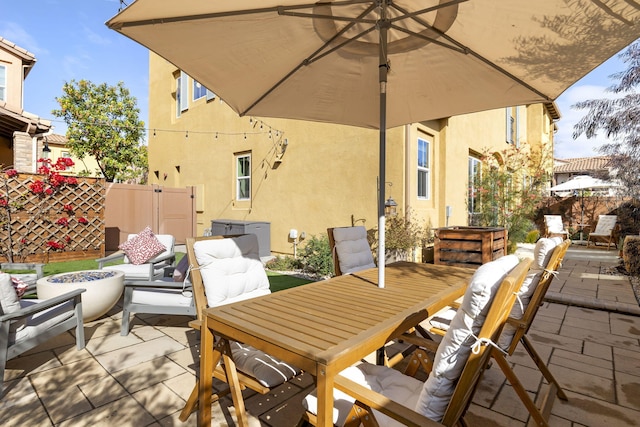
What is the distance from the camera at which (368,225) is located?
6.53 meters

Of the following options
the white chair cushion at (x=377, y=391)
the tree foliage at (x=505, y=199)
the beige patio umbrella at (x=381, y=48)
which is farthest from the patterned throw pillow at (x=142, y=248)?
the tree foliage at (x=505, y=199)

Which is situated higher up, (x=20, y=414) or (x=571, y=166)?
(x=571, y=166)

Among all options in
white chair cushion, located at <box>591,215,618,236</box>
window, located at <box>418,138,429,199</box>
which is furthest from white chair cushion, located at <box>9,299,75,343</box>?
white chair cushion, located at <box>591,215,618,236</box>

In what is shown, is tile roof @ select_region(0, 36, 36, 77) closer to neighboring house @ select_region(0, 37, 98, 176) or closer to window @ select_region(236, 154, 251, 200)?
neighboring house @ select_region(0, 37, 98, 176)

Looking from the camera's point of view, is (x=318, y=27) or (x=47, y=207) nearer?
(x=318, y=27)

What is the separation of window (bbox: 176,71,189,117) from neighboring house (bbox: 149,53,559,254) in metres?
0.03

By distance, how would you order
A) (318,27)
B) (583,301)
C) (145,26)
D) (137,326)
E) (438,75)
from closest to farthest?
(145,26), (318,27), (438,75), (137,326), (583,301)

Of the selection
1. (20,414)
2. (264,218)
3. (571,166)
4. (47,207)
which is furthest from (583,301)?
(571,166)

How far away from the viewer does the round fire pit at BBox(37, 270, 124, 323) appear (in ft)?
10.0

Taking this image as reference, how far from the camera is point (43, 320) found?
268cm

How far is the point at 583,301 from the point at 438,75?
3.72 meters

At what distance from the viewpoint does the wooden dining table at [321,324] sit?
1322mm

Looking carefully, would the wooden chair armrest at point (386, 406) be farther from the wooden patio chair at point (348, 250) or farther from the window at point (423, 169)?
the window at point (423, 169)

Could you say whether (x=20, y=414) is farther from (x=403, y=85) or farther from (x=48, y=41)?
(x=48, y=41)
